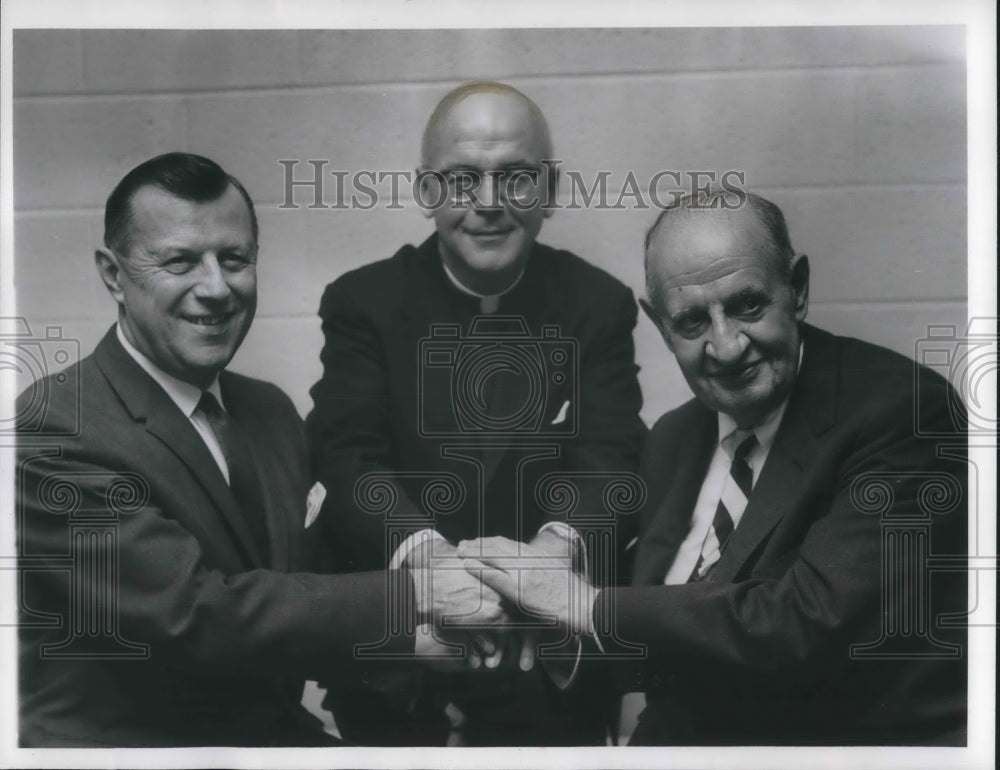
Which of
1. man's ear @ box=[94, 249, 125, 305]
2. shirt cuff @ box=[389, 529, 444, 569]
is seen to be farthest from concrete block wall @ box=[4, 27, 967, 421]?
shirt cuff @ box=[389, 529, 444, 569]

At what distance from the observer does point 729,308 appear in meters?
3.90

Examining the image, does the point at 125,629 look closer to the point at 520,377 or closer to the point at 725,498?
the point at 520,377

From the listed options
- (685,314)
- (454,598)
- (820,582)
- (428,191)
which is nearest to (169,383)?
(428,191)

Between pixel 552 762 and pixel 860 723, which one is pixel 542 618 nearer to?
pixel 552 762

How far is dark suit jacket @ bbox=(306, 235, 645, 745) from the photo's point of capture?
3977 mm

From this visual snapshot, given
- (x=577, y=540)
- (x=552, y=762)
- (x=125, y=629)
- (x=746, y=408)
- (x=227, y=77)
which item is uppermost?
(x=227, y=77)

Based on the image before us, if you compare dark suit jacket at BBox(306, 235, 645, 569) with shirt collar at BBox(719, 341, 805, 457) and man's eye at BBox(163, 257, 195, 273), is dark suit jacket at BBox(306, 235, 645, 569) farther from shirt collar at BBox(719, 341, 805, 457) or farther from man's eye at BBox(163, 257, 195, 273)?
man's eye at BBox(163, 257, 195, 273)

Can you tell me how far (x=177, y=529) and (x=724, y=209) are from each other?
191cm

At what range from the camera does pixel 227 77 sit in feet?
13.3

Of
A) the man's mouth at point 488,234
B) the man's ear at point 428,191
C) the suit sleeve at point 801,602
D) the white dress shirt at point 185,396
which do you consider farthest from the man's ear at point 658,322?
the white dress shirt at point 185,396

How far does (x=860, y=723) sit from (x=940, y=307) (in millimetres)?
1306

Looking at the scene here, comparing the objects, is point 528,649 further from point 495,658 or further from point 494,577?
point 494,577

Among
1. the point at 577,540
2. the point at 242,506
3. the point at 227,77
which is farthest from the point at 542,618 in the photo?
the point at 227,77

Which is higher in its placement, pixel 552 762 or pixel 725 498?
pixel 725 498
